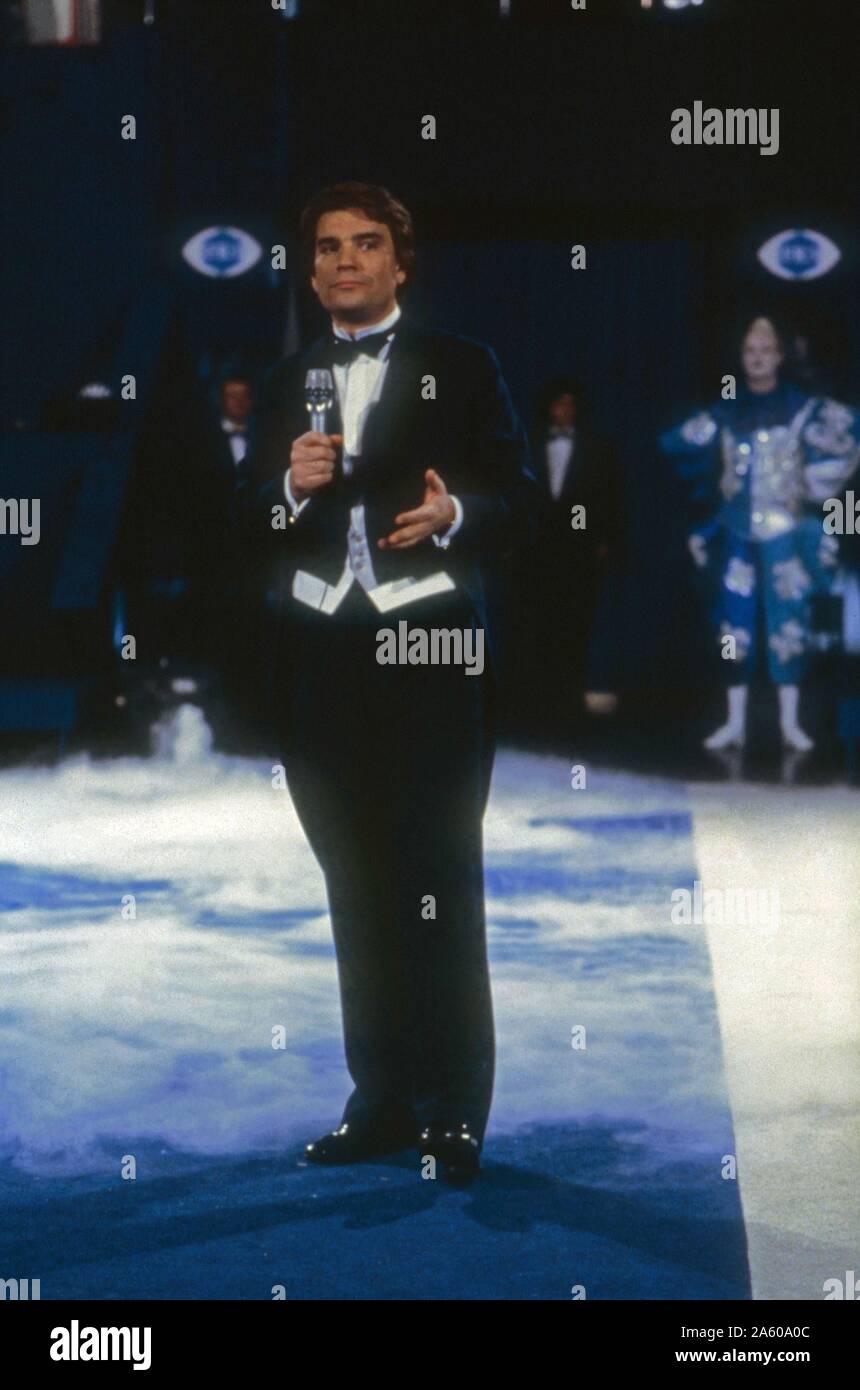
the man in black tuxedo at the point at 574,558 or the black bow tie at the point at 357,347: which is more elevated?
the black bow tie at the point at 357,347

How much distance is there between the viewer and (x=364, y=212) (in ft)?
13.4

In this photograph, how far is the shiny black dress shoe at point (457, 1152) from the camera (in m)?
3.93

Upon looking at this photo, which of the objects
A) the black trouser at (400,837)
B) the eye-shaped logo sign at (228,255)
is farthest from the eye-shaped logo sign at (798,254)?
the black trouser at (400,837)

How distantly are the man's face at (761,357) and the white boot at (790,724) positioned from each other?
1003 millimetres

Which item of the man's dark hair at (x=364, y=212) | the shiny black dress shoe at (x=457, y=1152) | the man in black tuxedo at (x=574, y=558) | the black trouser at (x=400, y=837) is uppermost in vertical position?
the man's dark hair at (x=364, y=212)

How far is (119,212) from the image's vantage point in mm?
5531

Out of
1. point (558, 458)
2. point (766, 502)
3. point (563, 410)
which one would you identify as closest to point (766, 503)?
point (766, 502)

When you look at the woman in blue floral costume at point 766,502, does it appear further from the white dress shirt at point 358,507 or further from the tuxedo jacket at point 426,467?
the white dress shirt at point 358,507

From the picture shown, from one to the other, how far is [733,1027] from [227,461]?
1.87 metres

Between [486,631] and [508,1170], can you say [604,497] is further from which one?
[508,1170]

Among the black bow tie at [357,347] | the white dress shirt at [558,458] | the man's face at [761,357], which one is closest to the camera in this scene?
the black bow tie at [357,347]

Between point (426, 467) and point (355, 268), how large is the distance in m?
0.44

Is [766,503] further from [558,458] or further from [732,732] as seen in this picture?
[558,458]

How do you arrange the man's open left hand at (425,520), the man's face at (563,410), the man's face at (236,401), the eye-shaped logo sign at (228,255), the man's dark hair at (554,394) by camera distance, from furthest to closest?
the man's dark hair at (554,394) → the man's face at (563,410) → the man's face at (236,401) → the eye-shaped logo sign at (228,255) → the man's open left hand at (425,520)
